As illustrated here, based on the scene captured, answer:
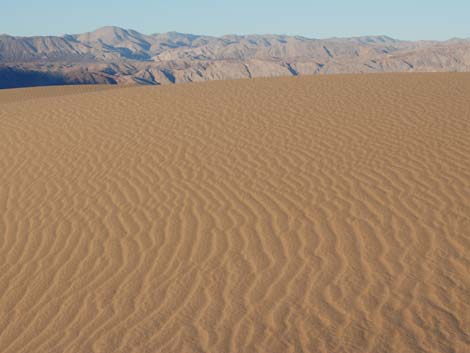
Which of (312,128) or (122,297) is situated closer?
(122,297)

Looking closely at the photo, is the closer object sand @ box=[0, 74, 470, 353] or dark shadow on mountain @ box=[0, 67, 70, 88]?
sand @ box=[0, 74, 470, 353]

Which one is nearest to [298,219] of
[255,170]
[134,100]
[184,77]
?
[255,170]

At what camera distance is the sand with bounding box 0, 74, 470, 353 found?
163 inches

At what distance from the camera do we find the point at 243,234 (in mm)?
5758

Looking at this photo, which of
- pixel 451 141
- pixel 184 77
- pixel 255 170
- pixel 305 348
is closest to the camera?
pixel 305 348

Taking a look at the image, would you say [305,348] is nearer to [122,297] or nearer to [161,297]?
[161,297]

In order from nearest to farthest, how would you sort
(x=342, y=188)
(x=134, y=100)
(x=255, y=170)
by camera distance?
Result: (x=342, y=188) → (x=255, y=170) → (x=134, y=100)

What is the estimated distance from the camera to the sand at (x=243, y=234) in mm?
4148

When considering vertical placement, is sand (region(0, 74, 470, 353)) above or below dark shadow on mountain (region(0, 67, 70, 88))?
above

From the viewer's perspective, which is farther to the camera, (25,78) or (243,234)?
(25,78)

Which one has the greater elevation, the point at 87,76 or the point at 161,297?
the point at 161,297

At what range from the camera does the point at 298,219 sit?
6.01m

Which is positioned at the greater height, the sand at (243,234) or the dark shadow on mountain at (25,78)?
the sand at (243,234)

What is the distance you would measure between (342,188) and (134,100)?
29.1 ft
